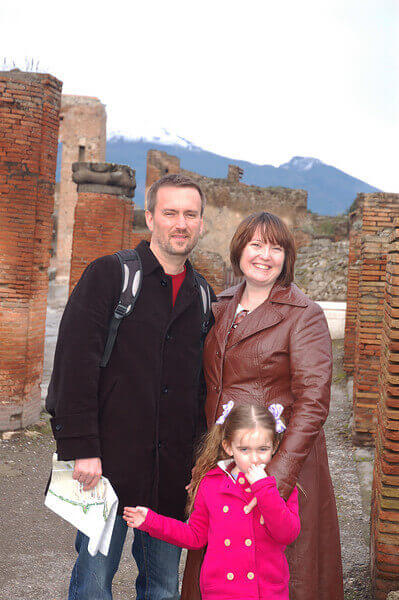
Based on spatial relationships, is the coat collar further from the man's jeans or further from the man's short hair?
the man's jeans

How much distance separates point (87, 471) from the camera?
2189mm

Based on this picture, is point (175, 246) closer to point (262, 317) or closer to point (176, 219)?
point (176, 219)

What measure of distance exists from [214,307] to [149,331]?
0.40 meters

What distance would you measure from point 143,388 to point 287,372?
59cm

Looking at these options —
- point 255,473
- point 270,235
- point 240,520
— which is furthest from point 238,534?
point 270,235

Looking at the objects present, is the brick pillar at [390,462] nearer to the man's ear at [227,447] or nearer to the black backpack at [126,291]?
the black backpack at [126,291]

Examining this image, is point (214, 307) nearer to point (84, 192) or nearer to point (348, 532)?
point (348, 532)

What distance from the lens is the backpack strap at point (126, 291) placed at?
232cm

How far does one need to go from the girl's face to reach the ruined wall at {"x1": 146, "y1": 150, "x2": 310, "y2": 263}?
19858 millimetres

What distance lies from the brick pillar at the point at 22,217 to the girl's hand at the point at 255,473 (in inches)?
213

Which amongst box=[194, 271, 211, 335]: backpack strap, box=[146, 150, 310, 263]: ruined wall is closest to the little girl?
box=[194, 271, 211, 335]: backpack strap

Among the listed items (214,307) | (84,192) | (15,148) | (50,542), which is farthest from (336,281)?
(214,307)

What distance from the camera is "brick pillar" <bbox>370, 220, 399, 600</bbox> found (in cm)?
313

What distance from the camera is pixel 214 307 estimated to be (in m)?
2.66
